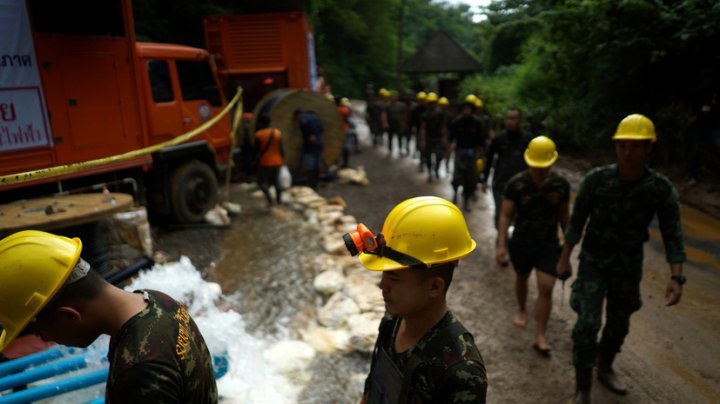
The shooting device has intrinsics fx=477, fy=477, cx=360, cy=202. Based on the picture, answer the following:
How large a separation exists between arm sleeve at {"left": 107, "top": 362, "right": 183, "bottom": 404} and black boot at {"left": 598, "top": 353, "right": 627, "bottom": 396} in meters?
3.12

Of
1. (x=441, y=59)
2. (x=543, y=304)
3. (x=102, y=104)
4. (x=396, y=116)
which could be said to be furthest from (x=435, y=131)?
(x=441, y=59)

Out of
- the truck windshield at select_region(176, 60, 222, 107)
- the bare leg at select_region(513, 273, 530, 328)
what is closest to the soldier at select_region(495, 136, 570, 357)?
the bare leg at select_region(513, 273, 530, 328)

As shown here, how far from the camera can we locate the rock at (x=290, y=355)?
3.62 m

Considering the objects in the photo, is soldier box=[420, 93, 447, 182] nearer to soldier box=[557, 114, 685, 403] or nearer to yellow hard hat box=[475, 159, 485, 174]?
yellow hard hat box=[475, 159, 485, 174]

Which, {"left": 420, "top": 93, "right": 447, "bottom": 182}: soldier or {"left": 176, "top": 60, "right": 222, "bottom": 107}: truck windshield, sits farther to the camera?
{"left": 420, "top": 93, "right": 447, "bottom": 182}: soldier

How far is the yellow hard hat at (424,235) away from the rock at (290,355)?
2.29 metres

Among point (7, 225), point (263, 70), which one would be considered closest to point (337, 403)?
point (7, 225)

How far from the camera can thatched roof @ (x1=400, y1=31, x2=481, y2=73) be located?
77.7ft

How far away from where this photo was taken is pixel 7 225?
143 inches

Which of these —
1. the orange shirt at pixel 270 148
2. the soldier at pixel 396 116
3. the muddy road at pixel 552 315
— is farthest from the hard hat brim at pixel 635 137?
the soldier at pixel 396 116

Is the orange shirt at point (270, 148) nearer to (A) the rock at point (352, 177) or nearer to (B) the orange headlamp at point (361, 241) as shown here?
(A) the rock at point (352, 177)

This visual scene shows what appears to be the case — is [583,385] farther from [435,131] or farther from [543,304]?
Result: [435,131]

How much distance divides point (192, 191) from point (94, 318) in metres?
5.86

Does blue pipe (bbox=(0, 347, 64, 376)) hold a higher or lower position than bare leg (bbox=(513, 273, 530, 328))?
higher
